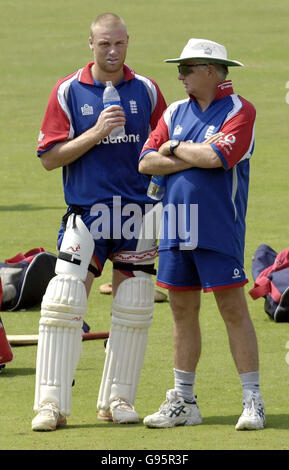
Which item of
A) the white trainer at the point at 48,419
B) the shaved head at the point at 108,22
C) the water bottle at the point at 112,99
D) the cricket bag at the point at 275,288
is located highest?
the shaved head at the point at 108,22

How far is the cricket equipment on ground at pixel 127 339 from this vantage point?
724cm

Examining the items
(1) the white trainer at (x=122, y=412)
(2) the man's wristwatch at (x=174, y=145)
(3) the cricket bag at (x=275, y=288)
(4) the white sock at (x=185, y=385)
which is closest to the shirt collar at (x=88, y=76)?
(2) the man's wristwatch at (x=174, y=145)

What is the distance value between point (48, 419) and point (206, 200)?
1.34 metres

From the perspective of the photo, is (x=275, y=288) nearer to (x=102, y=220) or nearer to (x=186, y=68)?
(x=102, y=220)

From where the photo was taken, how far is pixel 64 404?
7043 millimetres

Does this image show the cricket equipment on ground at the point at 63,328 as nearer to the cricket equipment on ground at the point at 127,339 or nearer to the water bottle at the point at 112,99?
the cricket equipment on ground at the point at 127,339

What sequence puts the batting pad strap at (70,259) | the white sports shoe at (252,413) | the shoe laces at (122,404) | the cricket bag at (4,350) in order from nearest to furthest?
the white sports shoe at (252,413) < the batting pad strap at (70,259) < the shoe laces at (122,404) < the cricket bag at (4,350)

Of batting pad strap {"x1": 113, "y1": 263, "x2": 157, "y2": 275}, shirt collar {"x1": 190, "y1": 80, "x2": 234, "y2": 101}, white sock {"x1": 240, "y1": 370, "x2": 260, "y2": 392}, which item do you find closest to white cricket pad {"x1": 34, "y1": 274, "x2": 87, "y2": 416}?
batting pad strap {"x1": 113, "y1": 263, "x2": 157, "y2": 275}

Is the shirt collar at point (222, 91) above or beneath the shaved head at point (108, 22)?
beneath

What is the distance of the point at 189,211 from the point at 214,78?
0.68 meters

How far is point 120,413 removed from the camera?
714 centimetres

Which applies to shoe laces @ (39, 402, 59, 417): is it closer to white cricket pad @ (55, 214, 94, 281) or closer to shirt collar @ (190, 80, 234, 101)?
white cricket pad @ (55, 214, 94, 281)

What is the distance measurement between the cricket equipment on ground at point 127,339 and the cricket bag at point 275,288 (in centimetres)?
240

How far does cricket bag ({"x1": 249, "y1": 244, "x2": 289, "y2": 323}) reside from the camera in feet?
31.4
